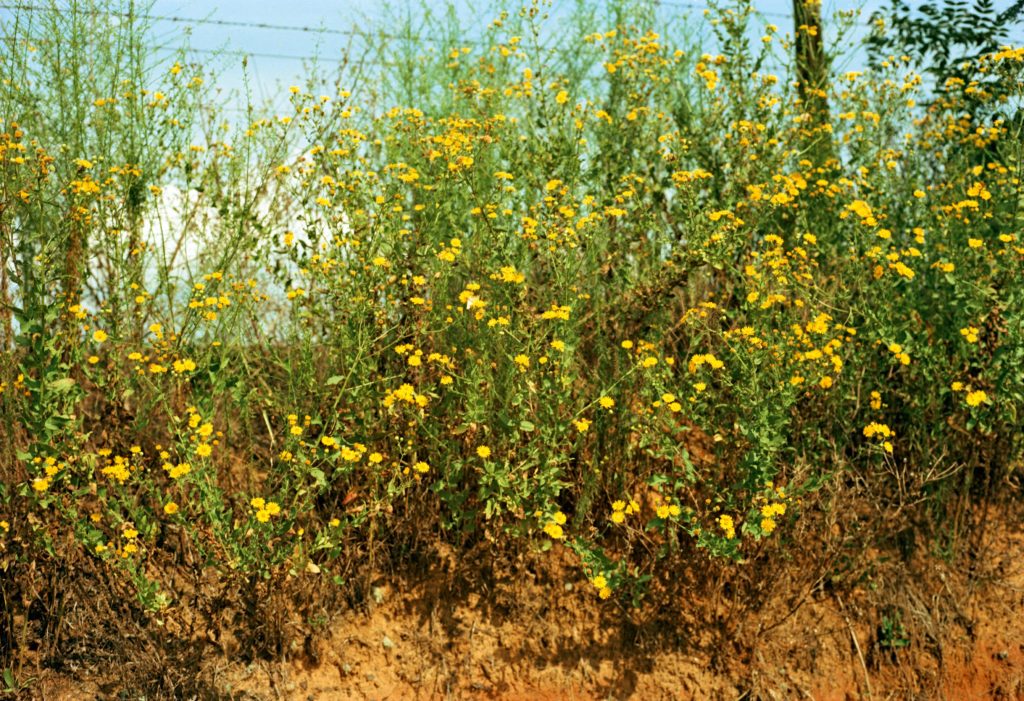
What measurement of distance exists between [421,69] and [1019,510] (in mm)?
3761

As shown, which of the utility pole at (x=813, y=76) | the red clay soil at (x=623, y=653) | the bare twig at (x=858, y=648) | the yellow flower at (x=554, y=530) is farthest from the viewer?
the utility pole at (x=813, y=76)

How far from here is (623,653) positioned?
12.9 ft

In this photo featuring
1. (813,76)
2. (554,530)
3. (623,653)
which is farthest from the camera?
(813,76)

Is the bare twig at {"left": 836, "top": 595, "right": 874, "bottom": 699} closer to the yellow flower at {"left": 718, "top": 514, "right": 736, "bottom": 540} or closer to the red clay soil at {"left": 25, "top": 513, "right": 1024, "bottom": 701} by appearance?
the red clay soil at {"left": 25, "top": 513, "right": 1024, "bottom": 701}

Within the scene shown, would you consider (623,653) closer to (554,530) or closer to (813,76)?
(554,530)

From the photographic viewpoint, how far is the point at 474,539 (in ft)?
13.3

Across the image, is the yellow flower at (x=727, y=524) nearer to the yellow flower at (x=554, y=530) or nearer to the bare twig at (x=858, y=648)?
the yellow flower at (x=554, y=530)

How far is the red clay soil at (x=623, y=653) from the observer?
3.78m

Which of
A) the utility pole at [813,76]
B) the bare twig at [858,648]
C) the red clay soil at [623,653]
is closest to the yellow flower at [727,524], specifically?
the red clay soil at [623,653]

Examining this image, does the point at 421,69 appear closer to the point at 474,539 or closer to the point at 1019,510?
the point at 474,539

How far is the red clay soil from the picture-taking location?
378cm

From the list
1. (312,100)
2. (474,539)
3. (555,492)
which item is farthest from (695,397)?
(312,100)

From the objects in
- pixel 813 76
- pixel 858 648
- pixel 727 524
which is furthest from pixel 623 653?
pixel 813 76

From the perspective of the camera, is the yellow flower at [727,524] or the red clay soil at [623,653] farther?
the red clay soil at [623,653]
